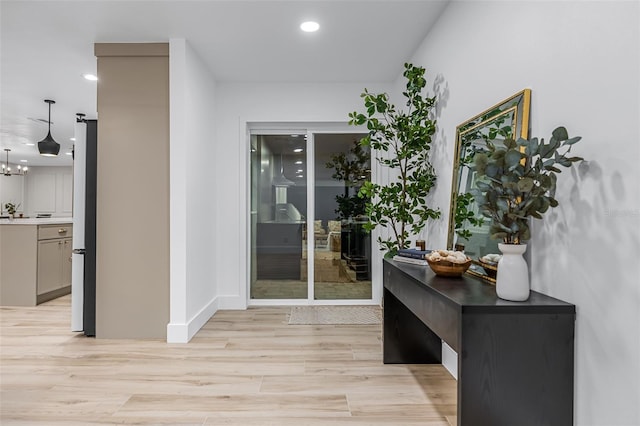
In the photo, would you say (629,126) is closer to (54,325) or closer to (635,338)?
(635,338)

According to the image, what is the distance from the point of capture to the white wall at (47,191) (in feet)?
33.9

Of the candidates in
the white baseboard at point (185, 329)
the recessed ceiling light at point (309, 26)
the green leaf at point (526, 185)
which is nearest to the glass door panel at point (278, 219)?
the white baseboard at point (185, 329)

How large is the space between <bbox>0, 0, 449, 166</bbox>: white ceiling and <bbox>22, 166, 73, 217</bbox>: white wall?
22.0 feet

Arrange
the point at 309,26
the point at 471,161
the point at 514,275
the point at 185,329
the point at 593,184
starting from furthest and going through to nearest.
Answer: the point at 185,329 < the point at 309,26 < the point at 471,161 < the point at 514,275 < the point at 593,184

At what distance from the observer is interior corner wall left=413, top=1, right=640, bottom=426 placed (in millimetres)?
1231

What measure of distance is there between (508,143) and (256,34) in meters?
2.49

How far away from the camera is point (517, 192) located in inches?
57.4

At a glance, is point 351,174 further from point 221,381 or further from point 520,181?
point 520,181

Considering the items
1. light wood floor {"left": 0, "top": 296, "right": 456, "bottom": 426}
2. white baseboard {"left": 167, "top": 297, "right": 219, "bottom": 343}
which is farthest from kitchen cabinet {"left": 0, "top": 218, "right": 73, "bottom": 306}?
white baseboard {"left": 167, "top": 297, "right": 219, "bottom": 343}

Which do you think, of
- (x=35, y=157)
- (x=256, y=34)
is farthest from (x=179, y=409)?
(x=35, y=157)

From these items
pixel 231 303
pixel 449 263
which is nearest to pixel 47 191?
pixel 231 303

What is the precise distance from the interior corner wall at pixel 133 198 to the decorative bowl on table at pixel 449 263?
2306 millimetres

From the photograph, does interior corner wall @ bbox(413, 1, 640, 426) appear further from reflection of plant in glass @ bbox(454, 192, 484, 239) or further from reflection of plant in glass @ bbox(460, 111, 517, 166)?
reflection of plant in glass @ bbox(454, 192, 484, 239)

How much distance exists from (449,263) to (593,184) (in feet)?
2.67
